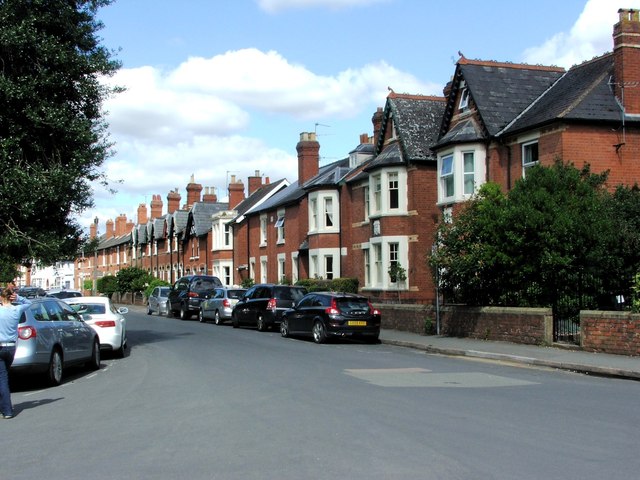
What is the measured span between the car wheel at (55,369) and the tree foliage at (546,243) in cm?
1143

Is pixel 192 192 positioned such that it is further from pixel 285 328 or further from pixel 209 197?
pixel 285 328

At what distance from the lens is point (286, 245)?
145 feet

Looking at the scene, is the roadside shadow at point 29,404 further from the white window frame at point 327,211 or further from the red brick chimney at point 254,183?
the red brick chimney at point 254,183

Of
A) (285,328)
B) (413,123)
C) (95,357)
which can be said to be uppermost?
A: (413,123)

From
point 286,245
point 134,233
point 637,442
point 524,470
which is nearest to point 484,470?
point 524,470

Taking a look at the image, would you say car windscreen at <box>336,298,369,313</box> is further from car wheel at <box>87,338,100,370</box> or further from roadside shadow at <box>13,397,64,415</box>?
roadside shadow at <box>13,397,64,415</box>

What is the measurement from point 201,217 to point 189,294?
26.7 m

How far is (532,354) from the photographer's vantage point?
53.2 ft

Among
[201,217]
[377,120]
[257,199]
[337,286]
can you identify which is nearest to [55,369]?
[337,286]

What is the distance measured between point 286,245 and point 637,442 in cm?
3735

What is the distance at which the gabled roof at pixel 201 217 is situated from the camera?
2416 inches

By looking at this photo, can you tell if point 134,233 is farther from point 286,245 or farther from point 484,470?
point 484,470

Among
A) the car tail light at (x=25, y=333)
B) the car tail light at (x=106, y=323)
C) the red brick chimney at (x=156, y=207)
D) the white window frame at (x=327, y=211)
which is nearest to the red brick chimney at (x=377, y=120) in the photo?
the white window frame at (x=327, y=211)

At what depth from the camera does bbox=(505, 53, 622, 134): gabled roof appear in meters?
23.8
